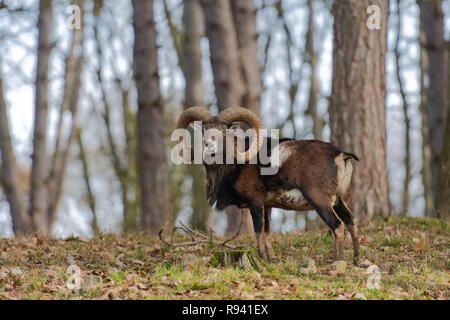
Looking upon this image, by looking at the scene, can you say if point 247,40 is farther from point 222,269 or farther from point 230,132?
point 222,269

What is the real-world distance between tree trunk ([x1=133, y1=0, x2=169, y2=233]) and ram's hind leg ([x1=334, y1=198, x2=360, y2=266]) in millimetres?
7620

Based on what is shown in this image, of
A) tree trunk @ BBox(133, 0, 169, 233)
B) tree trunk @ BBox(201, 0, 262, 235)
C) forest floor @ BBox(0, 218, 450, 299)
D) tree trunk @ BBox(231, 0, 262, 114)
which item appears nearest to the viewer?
forest floor @ BBox(0, 218, 450, 299)

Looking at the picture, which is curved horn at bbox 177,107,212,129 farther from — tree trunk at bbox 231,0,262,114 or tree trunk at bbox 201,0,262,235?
tree trunk at bbox 231,0,262,114

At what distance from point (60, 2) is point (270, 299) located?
13.5 meters

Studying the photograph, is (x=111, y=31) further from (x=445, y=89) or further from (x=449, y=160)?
(x=449, y=160)

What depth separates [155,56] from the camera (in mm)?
16312

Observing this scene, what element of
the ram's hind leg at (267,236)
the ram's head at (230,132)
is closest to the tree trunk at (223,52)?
the ram's head at (230,132)

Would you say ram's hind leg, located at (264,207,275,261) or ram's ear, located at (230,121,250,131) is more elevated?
ram's ear, located at (230,121,250,131)

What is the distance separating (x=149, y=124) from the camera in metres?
16.0

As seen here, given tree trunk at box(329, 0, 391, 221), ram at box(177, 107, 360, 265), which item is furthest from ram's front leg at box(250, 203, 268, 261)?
tree trunk at box(329, 0, 391, 221)

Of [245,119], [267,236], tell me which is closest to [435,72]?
[245,119]

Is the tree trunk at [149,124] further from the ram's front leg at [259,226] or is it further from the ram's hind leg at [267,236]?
the ram's front leg at [259,226]

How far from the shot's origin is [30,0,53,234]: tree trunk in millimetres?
18969

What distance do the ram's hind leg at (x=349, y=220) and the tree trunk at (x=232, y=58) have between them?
466 cm
